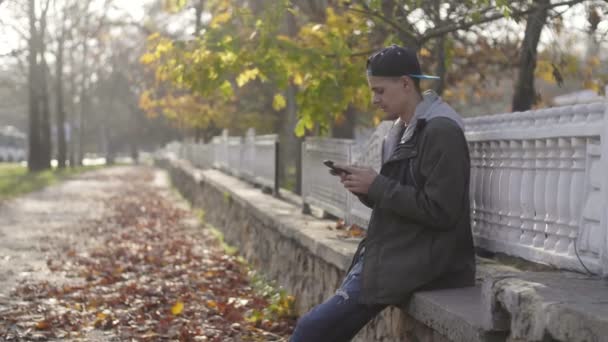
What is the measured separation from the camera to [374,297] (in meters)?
3.92

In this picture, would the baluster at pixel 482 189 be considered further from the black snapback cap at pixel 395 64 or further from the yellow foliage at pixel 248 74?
the yellow foliage at pixel 248 74

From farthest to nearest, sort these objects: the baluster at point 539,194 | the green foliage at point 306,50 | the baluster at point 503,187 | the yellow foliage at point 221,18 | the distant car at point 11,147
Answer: the distant car at point 11,147, the yellow foliage at point 221,18, the green foliage at point 306,50, the baluster at point 503,187, the baluster at point 539,194

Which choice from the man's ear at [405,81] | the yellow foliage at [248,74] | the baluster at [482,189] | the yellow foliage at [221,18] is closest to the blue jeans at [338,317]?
the man's ear at [405,81]

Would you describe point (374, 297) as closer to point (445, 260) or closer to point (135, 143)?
point (445, 260)

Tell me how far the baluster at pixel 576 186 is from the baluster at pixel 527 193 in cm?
44

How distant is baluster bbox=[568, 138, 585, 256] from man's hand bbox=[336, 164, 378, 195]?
88 cm

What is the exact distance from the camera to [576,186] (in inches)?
160

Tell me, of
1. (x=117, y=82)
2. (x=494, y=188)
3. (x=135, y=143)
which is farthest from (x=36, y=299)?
(x=135, y=143)

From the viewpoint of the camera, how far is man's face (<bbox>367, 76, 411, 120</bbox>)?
13.1 feet

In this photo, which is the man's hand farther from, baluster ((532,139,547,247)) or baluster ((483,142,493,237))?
baluster ((483,142,493,237))

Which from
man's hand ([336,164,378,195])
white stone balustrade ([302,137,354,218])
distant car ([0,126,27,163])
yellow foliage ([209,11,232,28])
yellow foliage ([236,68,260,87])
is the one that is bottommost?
distant car ([0,126,27,163])

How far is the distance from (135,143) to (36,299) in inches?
3416

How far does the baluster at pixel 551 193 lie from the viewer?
14.0 feet

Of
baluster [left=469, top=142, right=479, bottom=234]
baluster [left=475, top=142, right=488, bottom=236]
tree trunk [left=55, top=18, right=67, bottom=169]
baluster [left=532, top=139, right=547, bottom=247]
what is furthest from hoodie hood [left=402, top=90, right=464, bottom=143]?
tree trunk [left=55, top=18, right=67, bottom=169]
